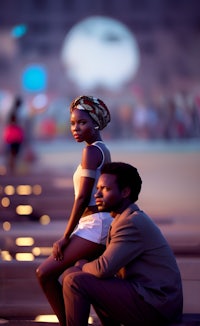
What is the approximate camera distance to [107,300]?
15.8 ft

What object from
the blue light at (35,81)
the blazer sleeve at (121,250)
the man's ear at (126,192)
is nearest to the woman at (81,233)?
the man's ear at (126,192)

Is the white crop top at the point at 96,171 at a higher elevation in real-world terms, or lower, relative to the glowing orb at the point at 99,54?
lower

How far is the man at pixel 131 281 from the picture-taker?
478cm

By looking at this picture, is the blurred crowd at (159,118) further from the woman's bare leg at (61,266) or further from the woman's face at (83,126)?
the woman's bare leg at (61,266)

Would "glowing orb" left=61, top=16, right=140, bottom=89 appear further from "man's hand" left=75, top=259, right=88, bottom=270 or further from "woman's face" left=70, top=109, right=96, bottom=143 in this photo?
"man's hand" left=75, top=259, right=88, bottom=270

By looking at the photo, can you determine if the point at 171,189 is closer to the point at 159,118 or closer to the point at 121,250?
the point at 121,250

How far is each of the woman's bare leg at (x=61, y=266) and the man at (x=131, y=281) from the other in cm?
27

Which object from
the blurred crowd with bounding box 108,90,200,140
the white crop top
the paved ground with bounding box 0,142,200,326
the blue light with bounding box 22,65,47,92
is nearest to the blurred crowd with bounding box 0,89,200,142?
the blurred crowd with bounding box 108,90,200,140

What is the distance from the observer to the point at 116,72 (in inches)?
2036

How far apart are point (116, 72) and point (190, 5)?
10.6m

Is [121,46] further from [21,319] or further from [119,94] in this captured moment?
[21,319]

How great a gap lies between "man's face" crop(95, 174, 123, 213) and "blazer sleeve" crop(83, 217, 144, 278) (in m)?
0.19

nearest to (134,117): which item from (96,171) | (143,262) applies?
(96,171)

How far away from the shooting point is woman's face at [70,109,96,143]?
533cm
